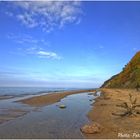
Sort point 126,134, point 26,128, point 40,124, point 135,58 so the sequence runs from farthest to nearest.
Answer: point 135,58, point 40,124, point 26,128, point 126,134

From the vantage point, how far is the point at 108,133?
12562 millimetres

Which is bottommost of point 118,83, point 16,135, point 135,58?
point 16,135

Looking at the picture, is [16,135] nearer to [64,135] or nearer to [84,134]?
[64,135]

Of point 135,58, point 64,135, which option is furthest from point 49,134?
A: point 135,58

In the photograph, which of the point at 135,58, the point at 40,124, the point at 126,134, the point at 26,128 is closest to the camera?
the point at 126,134

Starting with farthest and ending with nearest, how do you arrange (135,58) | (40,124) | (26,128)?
1. (135,58)
2. (40,124)
3. (26,128)

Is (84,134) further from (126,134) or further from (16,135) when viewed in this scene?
(16,135)

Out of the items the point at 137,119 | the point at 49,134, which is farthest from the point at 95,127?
the point at 137,119

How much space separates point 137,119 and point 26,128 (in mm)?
7515

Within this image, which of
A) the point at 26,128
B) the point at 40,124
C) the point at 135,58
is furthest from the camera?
the point at 135,58

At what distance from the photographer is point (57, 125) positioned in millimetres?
15117

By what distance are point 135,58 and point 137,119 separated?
257 feet

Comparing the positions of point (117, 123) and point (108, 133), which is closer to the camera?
point (108, 133)

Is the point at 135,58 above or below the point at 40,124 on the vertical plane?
above
